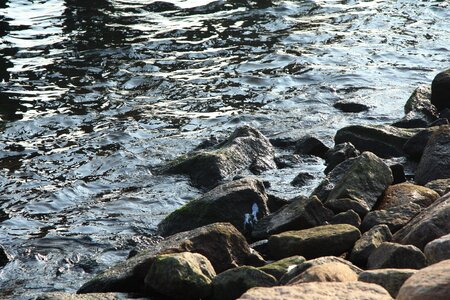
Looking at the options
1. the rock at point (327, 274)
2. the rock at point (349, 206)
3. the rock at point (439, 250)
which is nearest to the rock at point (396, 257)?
the rock at point (439, 250)

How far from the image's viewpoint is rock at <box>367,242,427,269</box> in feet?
20.7

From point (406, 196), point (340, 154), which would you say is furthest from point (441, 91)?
point (406, 196)

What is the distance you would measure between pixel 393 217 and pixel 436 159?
1.61 metres

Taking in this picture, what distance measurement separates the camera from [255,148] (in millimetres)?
10898

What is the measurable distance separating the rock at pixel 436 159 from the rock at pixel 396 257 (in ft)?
8.78

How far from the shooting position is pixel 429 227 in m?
6.77

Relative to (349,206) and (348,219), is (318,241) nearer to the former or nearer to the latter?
(348,219)

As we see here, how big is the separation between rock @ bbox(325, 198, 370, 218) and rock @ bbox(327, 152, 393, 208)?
0.10m

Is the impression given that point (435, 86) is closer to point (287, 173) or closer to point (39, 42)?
point (287, 173)

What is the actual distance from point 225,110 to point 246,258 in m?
6.04

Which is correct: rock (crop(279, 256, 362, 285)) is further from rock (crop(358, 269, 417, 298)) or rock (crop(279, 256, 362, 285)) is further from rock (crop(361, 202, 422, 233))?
rock (crop(361, 202, 422, 233))

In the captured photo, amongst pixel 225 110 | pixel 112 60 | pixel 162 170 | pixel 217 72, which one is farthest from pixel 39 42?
pixel 162 170

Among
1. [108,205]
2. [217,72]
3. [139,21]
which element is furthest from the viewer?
[139,21]

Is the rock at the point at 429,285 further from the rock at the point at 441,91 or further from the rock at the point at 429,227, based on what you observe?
the rock at the point at 441,91
